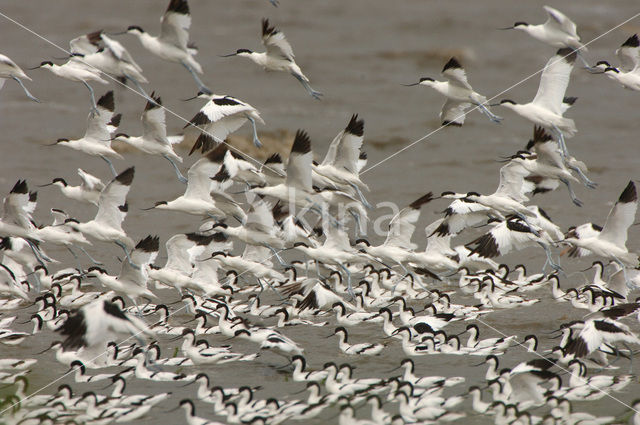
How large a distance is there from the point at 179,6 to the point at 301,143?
2632 mm

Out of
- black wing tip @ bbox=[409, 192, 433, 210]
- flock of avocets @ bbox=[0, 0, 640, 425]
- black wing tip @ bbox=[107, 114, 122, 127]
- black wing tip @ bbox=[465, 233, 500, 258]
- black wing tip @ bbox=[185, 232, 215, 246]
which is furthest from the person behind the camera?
black wing tip @ bbox=[107, 114, 122, 127]

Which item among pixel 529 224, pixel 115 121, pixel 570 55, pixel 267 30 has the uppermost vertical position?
pixel 267 30

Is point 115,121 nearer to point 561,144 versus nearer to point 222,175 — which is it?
point 222,175

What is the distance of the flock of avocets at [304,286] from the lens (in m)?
10.9

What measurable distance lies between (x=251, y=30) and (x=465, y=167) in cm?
1292

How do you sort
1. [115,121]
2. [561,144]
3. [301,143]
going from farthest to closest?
[115,121]
[561,144]
[301,143]

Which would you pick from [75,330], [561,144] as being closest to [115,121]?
[75,330]

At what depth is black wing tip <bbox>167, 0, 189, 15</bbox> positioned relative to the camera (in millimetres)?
13531

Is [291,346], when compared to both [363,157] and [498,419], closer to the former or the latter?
[498,419]

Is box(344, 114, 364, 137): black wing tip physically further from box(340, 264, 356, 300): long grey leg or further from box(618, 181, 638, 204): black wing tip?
box(618, 181, 638, 204): black wing tip

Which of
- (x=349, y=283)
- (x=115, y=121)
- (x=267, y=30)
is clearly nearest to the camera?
(x=267, y=30)

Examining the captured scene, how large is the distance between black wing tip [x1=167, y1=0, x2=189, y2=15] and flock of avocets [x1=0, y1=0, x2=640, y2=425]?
0.08 feet

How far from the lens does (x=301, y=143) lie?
13.1 meters

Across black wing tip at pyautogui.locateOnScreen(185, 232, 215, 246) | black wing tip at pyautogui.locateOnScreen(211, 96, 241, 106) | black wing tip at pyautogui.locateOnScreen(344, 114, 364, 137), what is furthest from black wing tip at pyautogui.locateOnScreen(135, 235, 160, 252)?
black wing tip at pyautogui.locateOnScreen(344, 114, 364, 137)
